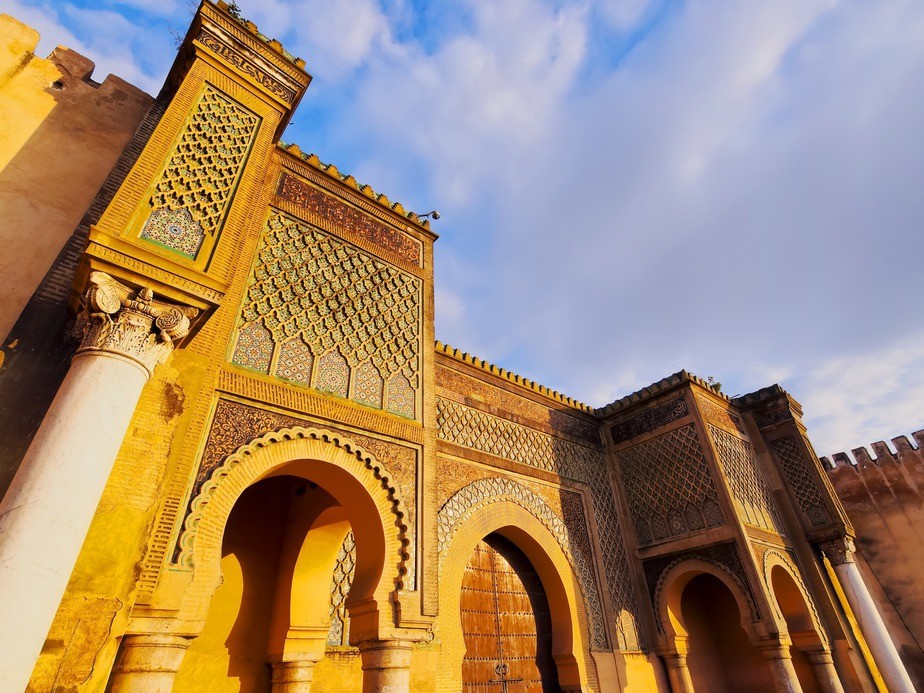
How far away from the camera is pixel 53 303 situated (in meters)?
2.96

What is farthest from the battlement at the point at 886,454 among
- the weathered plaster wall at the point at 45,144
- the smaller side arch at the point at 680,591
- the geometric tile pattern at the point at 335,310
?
the weathered plaster wall at the point at 45,144

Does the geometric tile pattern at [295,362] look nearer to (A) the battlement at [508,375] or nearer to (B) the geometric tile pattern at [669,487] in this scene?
(A) the battlement at [508,375]

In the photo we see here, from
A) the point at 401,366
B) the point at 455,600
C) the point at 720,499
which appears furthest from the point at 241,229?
the point at 720,499

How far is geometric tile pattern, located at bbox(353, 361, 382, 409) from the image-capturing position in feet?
13.3

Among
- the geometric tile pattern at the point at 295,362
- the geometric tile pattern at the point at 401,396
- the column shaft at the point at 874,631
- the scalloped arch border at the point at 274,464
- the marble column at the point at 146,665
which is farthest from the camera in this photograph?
the column shaft at the point at 874,631

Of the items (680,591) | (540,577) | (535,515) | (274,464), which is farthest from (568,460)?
(274,464)

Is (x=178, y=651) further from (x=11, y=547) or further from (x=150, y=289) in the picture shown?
(x=150, y=289)

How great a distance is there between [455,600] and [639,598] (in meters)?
3.17

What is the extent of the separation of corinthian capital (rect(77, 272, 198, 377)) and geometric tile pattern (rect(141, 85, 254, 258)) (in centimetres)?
42

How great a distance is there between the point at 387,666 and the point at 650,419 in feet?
19.1

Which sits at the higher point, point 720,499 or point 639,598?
point 720,499

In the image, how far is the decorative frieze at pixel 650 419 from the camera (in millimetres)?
7693

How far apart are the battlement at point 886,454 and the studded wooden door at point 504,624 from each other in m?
8.02

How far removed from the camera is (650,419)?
26.0 feet
